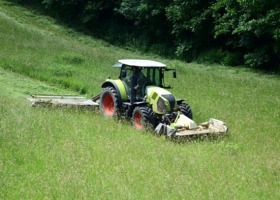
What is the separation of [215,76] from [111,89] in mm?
10078

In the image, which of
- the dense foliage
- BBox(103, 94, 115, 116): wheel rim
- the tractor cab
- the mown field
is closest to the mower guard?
the mown field

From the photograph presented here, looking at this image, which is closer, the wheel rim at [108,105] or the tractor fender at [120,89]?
the tractor fender at [120,89]

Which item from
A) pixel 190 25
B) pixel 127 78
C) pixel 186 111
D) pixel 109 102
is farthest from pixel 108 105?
pixel 190 25

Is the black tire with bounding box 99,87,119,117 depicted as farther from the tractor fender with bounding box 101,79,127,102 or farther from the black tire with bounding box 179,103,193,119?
the black tire with bounding box 179,103,193,119

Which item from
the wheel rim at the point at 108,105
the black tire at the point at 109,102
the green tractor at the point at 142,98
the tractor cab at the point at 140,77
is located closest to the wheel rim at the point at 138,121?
the green tractor at the point at 142,98

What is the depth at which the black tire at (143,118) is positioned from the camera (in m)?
11.2

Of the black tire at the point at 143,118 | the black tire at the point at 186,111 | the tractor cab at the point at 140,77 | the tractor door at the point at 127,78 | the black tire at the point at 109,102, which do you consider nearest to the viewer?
the black tire at the point at 143,118

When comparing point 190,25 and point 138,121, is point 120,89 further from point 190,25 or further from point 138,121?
point 190,25

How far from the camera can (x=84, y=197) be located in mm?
6680

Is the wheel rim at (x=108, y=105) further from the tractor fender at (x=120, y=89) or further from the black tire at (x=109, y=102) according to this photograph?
the tractor fender at (x=120, y=89)

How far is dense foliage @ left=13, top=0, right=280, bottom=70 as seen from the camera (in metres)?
25.6

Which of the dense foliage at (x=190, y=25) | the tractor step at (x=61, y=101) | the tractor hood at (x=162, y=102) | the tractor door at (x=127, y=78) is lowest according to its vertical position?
the tractor step at (x=61, y=101)

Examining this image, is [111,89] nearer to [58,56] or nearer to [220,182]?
[220,182]

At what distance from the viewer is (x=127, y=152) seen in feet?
30.1
